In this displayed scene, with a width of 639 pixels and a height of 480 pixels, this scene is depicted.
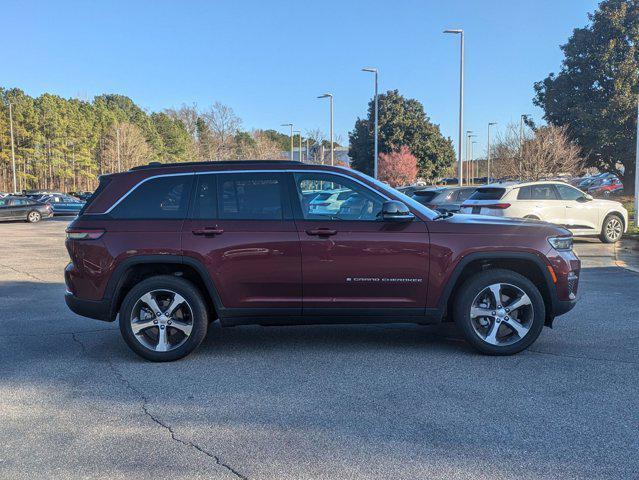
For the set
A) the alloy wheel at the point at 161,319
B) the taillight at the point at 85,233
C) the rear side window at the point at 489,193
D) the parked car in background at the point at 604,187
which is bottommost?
the alloy wheel at the point at 161,319

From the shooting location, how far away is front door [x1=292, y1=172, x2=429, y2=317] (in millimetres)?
5043

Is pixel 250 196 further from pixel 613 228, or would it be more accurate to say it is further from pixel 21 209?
pixel 21 209

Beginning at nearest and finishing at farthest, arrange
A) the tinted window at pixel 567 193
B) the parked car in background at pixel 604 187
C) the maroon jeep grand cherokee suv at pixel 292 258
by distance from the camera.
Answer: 1. the maroon jeep grand cherokee suv at pixel 292 258
2. the tinted window at pixel 567 193
3. the parked car in background at pixel 604 187

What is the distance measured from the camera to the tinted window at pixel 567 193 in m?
14.1

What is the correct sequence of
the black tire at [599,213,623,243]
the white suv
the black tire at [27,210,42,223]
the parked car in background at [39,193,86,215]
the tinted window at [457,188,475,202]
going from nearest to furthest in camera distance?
the white suv, the black tire at [599,213,623,243], the tinted window at [457,188,475,202], the black tire at [27,210,42,223], the parked car in background at [39,193,86,215]

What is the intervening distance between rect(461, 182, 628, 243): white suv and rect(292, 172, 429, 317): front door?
885 cm

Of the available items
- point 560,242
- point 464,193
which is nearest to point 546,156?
point 464,193

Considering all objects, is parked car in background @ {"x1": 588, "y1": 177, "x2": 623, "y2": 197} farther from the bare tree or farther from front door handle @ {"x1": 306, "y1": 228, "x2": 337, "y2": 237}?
front door handle @ {"x1": 306, "y1": 228, "x2": 337, "y2": 237}

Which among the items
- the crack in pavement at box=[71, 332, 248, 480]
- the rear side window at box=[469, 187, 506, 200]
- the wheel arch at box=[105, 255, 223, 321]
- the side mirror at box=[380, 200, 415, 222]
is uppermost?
the rear side window at box=[469, 187, 506, 200]

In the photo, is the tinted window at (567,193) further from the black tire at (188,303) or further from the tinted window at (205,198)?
the black tire at (188,303)

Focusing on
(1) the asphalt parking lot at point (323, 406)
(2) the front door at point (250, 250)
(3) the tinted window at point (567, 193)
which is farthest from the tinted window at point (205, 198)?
(3) the tinted window at point (567, 193)

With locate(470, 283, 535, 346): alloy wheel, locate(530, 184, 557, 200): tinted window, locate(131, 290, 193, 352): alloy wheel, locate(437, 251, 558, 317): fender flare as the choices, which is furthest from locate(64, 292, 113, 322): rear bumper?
locate(530, 184, 557, 200): tinted window

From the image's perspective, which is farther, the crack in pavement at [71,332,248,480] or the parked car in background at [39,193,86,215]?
the parked car in background at [39,193,86,215]

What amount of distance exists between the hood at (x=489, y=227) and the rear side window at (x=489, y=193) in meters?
8.50
